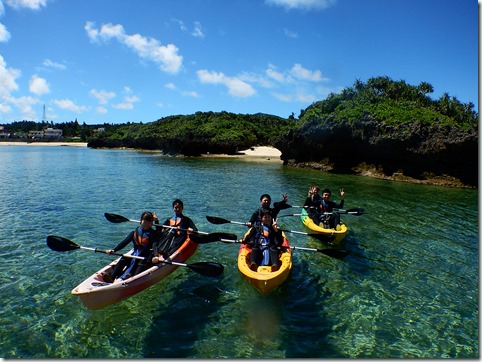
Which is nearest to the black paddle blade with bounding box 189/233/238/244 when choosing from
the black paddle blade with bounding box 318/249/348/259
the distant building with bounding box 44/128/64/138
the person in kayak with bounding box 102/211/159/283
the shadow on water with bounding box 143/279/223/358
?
the shadow on water with bounding box 143/279/223/358

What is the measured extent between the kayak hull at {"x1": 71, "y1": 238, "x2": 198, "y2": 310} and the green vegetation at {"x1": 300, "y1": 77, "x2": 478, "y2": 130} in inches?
1191

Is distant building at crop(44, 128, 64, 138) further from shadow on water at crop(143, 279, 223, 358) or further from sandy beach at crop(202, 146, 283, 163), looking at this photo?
shadow on water at crop(143, 279, 223, 358)

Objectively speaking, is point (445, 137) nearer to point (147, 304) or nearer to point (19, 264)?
point (147, 304)

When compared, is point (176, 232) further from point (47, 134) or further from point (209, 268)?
point (47, 134)

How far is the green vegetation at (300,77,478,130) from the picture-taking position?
105ft

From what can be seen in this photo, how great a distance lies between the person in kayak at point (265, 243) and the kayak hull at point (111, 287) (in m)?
2.30

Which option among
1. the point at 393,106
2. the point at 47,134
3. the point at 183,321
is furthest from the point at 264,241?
the point at 47,134

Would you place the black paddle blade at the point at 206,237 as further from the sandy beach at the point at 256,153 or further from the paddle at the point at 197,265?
the sandy beach at the point at 256,153

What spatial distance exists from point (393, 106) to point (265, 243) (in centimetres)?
3274

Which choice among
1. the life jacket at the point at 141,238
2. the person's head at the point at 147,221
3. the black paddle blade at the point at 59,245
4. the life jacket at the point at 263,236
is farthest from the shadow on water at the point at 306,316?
the black paddle blade at the point at 59,245

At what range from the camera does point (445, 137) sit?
2833 centimetres

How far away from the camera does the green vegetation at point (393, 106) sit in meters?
32.0

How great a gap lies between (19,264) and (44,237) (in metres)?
2.78

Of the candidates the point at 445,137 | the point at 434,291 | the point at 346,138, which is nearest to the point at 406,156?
the point at 445,137
